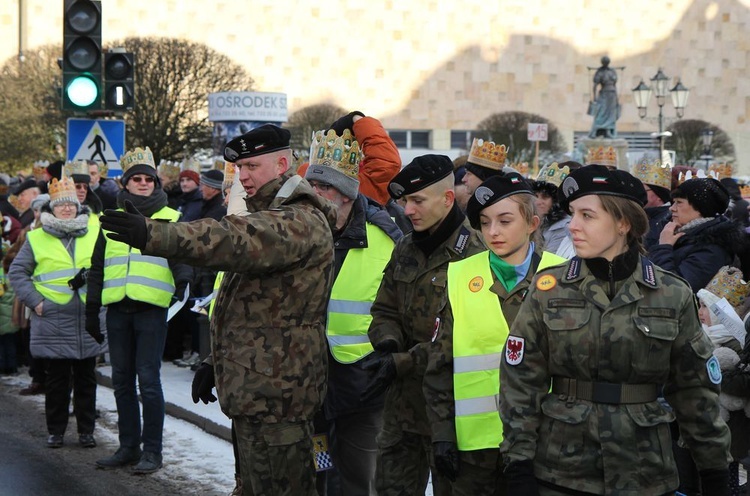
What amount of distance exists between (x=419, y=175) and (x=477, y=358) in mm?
1061

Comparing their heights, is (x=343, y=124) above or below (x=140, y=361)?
above

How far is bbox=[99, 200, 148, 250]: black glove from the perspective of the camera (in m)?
4.31

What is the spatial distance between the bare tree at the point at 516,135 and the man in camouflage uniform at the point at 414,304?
4032 centimetres

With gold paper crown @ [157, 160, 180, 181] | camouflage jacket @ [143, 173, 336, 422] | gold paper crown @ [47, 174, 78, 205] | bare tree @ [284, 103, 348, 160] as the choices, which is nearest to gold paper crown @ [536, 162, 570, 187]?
camouflage jacket @ [143, 173, 336, 422]

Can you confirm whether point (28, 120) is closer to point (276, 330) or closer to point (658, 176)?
point (658, 176)

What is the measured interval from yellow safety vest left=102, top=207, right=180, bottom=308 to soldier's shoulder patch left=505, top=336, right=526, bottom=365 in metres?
4.43

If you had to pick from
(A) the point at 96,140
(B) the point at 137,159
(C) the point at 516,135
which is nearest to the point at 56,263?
(B) the point at 137,159

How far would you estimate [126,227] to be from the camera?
4316mm

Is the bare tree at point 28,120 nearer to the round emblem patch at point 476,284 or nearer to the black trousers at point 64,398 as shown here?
the black trousers at point 64,398

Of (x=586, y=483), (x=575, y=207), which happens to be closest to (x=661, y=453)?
(x=586, y=483)

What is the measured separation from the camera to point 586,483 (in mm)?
4035

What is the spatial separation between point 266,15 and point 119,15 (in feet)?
22.9

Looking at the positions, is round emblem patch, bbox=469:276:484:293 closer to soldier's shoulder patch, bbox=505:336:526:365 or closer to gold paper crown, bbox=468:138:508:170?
soldier's shoulder patch, bbox=505:336:526:365

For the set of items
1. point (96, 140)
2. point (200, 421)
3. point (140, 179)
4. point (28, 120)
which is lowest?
point (200, 421)
